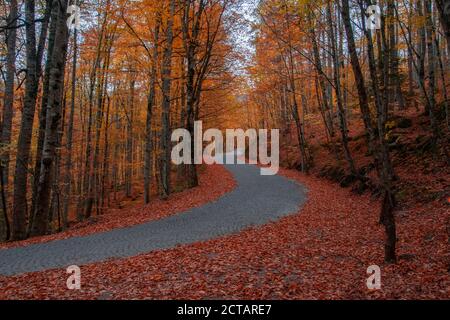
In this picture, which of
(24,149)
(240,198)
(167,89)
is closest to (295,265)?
(240,198)

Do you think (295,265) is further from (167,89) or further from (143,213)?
(167,89)

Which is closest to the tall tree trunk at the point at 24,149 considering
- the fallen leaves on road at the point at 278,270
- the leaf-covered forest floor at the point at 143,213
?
the leaf-covered forest floor at the point at 143,213

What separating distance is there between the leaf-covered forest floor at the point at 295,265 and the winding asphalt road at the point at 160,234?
0.67 meters

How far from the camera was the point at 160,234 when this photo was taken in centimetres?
1025

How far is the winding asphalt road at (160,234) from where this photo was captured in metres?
8.11

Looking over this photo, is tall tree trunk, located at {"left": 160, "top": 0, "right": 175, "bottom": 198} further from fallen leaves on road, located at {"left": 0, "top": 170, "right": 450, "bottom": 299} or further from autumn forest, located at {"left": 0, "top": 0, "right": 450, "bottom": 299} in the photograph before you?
fallen leaves on road, located at {"left": 0, "top": 170, "right": 450, "bottom": 299}

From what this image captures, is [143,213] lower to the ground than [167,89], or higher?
lower

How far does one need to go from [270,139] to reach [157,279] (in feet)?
119

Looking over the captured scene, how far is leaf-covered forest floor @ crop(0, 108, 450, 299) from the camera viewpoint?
5.58m

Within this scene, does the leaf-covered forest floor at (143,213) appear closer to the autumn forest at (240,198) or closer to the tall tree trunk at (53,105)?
the autumn forest at (240,198)

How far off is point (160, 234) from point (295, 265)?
481cm

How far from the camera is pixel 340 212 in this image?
1240cm
